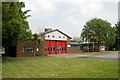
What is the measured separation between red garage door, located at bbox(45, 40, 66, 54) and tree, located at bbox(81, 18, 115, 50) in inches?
664

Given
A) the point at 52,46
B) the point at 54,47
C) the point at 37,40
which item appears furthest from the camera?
the point at 54,47

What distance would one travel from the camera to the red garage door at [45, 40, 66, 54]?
52.6 meters

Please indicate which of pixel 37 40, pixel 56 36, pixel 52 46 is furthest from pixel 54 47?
pixel 37 40

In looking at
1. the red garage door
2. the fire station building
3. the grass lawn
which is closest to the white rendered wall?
the fire station building

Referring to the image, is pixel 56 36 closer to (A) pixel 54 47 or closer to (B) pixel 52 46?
(A) pixel 54 47

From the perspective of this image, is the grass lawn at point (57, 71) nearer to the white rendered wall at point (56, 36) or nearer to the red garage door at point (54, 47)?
the red garage door at point (54, 47)

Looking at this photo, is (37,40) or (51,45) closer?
(37,40)

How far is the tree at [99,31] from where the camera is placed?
70.7 meters

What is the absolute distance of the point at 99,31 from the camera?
233 feet

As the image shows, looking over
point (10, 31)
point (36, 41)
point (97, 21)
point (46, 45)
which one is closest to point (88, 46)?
point (97, 21)

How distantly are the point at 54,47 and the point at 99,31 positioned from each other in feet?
69.8

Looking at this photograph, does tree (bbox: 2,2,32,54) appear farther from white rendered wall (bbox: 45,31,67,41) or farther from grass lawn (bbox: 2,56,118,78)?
white rendered wall (bbox: 45,31,67,41)

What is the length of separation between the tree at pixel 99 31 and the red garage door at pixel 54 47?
55.4ft

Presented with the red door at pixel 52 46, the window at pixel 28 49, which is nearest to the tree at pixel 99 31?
the red door at pixel 52 46
